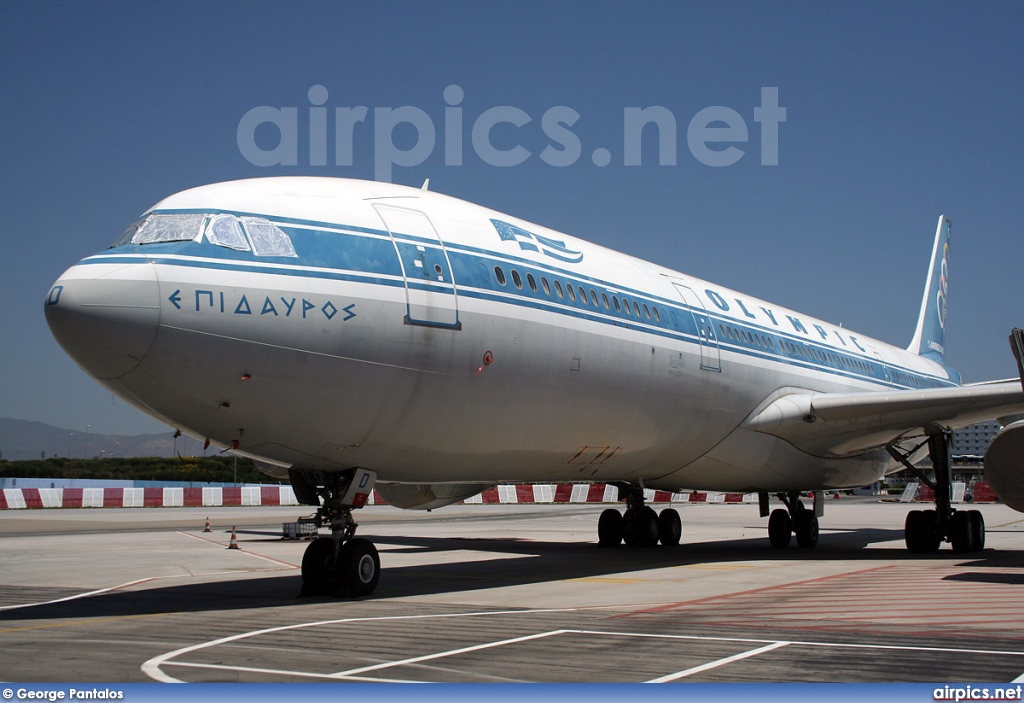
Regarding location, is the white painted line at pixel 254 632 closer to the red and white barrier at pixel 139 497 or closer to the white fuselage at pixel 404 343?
the white fuselage at pixel 404 343

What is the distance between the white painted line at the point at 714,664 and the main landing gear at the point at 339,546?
481 cm

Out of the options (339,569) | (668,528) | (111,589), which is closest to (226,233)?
(339,569)

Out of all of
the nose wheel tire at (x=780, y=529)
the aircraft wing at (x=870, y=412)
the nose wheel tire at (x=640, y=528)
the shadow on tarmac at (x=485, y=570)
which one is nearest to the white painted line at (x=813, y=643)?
the shadow on tarmac at (x=485, y=570)

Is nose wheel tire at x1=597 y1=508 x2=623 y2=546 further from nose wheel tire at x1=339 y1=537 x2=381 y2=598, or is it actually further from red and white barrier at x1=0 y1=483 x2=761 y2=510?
red and white barrier at x1=0 y1=483 x2=761 y2=510

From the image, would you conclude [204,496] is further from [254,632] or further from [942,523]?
[254,632]

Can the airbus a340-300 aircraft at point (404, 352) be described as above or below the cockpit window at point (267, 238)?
below

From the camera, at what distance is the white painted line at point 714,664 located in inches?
238

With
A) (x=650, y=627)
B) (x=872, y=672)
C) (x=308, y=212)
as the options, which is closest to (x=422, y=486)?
(x=308, y=212)

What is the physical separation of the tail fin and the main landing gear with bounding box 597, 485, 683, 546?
14.2 meters

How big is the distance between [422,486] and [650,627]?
5902mm

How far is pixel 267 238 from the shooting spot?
9.95 m

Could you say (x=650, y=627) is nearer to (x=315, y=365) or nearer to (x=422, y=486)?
(x=315, y=365)

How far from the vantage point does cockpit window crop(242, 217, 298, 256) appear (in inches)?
388

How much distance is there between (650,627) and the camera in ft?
27.8
